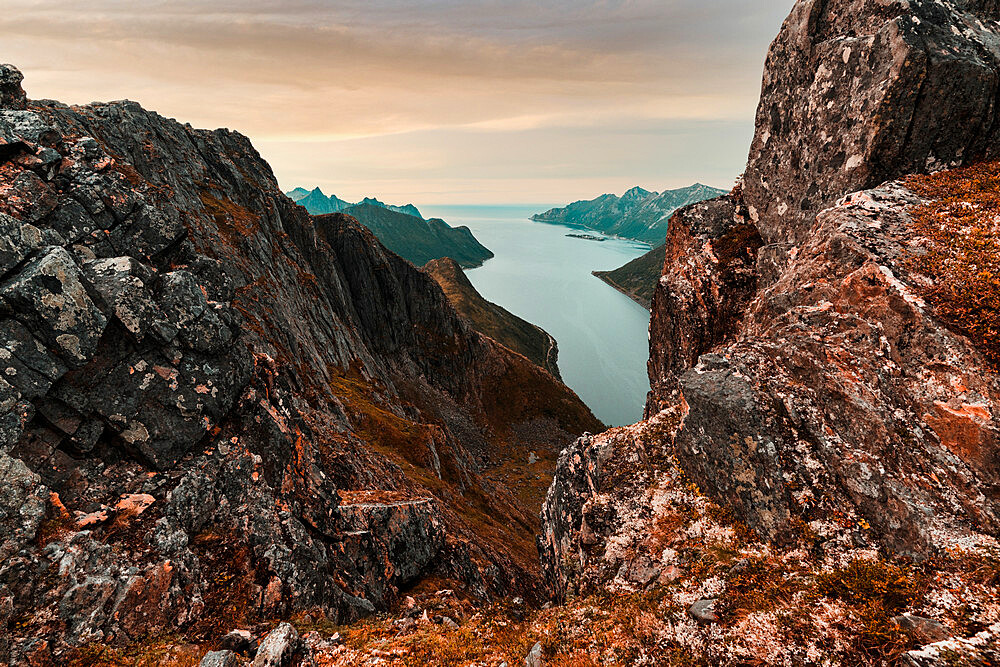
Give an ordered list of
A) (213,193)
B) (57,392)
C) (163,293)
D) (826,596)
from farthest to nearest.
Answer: (213,193)
(163,293)
(57,392)
(826,596)

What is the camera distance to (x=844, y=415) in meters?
→ 12.8

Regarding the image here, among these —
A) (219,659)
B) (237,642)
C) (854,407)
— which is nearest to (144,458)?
(237,642)

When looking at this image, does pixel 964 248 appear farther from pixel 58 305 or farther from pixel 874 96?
pixel 58 305

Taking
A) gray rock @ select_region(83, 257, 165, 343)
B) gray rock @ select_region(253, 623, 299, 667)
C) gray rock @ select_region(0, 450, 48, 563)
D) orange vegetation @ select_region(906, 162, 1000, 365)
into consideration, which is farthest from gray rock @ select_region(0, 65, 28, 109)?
orange vegetation @ select_region(906, 162, 1000, 365)

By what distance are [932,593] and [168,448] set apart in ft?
73.9

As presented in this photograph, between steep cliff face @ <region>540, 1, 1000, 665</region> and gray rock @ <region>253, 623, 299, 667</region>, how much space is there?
9.86 metres

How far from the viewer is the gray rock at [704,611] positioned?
10281mm

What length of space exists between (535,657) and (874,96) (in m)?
25.8

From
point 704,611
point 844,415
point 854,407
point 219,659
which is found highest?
point 854,407

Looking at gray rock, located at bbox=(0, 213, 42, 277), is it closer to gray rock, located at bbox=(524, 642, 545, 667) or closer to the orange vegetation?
gray rock, located at bbox=(524, 642, 545, 667)

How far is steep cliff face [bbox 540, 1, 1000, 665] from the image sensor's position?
9758 mm

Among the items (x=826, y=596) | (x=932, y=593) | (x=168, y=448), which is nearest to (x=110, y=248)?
(x=168, y=448)

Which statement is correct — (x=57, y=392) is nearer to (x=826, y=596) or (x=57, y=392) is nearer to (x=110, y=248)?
(x=110, y=248)

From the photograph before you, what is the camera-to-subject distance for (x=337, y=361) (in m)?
64.6
